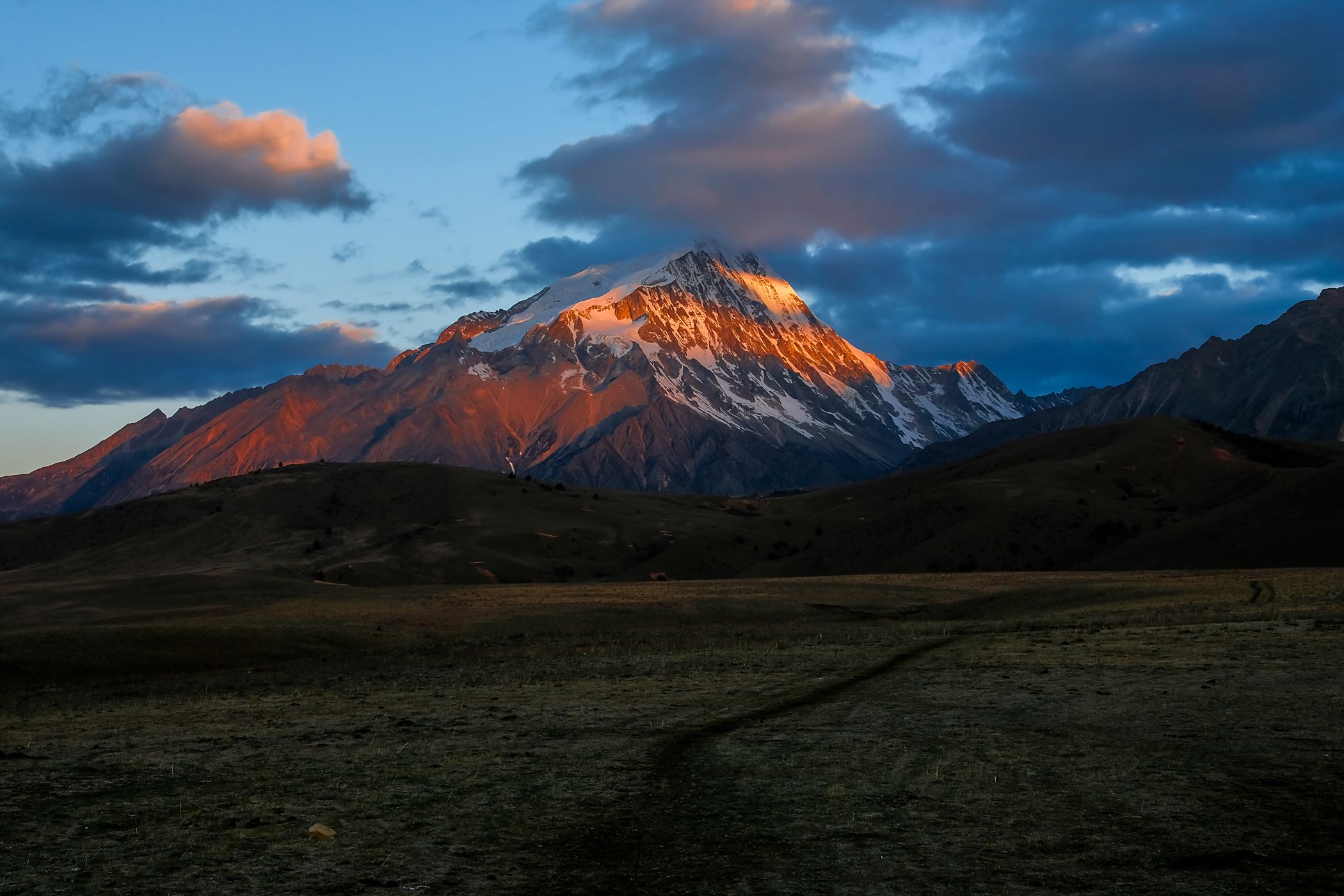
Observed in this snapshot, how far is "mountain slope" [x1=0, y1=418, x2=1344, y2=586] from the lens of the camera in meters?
107

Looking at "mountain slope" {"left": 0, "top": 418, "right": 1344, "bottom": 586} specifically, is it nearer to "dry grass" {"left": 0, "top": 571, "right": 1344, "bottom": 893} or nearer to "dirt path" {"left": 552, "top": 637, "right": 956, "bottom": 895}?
"dry grass" {"left": 0, "top": 571, "right": 1344, "bottom": 893}

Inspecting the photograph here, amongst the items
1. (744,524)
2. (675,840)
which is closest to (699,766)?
(675,840)

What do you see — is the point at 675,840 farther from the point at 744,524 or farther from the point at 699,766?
the point at 744,524

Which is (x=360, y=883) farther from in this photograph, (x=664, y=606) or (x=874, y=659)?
(x=664, y=606)

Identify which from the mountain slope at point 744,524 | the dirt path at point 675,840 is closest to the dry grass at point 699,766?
the dirt path at point 675,840

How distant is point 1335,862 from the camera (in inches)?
561

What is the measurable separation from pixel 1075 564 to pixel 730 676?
81.5m

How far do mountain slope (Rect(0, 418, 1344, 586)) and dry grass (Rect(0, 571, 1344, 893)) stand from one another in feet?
174

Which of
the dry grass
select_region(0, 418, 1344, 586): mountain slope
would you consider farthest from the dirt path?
select_region(0, 418, 1344, 586): mountain slope

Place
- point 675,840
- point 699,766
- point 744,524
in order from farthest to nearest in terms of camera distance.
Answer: point 744,524
point 699,766
point 675,840

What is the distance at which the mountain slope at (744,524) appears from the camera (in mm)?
106625

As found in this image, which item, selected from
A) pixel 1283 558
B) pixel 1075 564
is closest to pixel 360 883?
pixel 1283 558

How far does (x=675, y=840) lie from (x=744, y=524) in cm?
13893

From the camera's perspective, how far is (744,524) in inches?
6083
